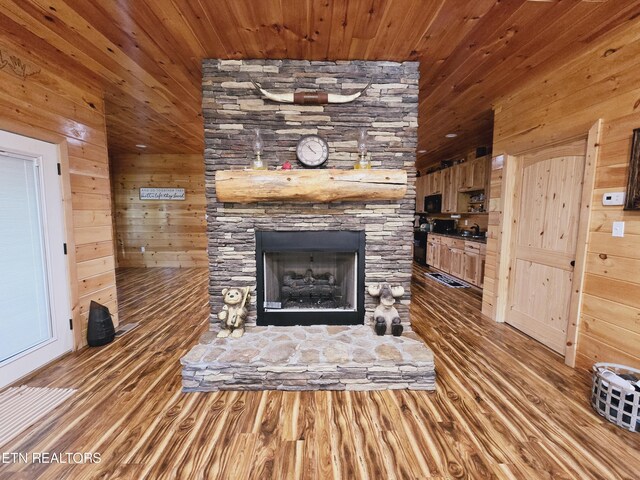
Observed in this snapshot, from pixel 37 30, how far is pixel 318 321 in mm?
2882

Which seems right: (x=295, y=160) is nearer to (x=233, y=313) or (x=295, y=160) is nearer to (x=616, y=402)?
(x=233, y=313)

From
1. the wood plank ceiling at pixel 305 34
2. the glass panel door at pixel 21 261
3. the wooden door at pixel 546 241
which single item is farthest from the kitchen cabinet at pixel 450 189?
the glass panel door at pixel 21 261

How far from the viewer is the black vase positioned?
256 cm

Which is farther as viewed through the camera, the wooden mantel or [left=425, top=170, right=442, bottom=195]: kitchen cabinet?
[left=425, top=170, right=442, bottom=195]: kitchen cabinet

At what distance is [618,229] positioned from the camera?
1928 mm

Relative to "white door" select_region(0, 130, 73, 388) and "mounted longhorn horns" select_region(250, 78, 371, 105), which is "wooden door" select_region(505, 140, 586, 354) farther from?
"white door" select_region(0, 130, 73, 388)

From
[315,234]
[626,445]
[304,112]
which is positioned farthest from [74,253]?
[626,445]

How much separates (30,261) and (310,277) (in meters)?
2.30

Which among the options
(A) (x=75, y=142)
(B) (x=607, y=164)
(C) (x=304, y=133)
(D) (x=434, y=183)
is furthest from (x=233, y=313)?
(D) (x=434, y=183)

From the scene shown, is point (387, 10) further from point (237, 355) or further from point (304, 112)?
point (237, 355)

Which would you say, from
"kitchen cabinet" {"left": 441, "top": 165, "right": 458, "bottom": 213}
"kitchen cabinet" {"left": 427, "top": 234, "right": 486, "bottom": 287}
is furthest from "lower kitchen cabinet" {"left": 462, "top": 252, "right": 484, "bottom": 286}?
"kitchen cabinet" {"left": 441, "top": 165, "right": 458, "bottom": 213}

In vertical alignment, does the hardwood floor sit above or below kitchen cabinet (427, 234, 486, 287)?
below

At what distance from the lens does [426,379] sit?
1930mm

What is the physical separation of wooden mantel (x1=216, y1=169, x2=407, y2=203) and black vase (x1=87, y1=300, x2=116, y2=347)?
1.72 metres
